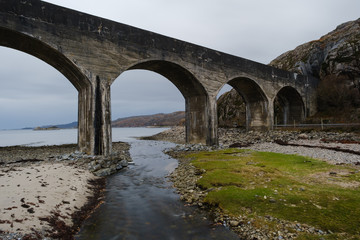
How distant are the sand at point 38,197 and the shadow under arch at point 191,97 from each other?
44.6 ft

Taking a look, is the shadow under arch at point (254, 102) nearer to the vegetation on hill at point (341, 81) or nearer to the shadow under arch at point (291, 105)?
the shadow under arch at point (291, 105)

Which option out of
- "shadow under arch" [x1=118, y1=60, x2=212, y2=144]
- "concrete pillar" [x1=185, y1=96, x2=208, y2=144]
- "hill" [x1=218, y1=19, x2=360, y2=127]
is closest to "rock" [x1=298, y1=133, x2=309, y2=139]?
"hill" [x1=218, y1=19, x2=360, y2=127]

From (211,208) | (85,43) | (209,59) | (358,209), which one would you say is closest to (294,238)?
(358,209)

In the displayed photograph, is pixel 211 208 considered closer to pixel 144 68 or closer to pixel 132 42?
pixel 132 42

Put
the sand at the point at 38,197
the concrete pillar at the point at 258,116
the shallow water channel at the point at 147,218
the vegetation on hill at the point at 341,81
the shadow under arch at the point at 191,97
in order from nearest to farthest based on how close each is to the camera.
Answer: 1. the sand at the point at 38,197
2. the shallow water channel at the point at 147,218
3. the shadow under arch at the point at 191,97
4. the concrete pillar at the point at 258,116
5. the vegetation on hill at the point at 341,81

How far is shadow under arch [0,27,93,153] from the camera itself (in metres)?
14.4

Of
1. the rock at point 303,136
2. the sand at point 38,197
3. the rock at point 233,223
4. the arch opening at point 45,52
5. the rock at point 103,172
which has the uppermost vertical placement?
the arch opening at point 45,52

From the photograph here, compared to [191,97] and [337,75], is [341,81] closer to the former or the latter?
[337,75]

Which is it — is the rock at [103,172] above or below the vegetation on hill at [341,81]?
below

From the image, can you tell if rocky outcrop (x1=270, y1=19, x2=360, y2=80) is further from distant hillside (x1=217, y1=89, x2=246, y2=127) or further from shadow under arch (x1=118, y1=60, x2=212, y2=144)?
shadow under arch (x1=118, y1=60, x2=212, y2=144)

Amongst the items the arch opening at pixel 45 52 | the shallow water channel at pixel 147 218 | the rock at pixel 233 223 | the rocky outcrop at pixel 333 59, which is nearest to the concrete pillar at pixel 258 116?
the rocky outcrop at pixel 333 59

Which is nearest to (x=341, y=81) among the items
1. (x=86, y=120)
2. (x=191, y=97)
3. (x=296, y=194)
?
(x=191, y=97)

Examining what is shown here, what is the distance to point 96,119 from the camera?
16469 mm

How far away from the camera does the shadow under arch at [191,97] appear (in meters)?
22.4
